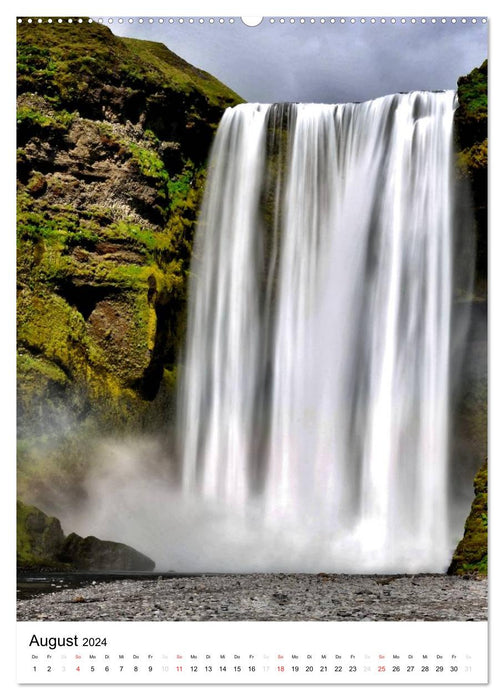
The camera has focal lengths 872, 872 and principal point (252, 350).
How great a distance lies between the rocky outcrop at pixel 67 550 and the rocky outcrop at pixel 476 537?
4934 mm

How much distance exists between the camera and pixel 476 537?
432 inches

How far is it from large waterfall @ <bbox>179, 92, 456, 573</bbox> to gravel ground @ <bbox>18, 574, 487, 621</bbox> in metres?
1.85

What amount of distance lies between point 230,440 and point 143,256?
4.43 m

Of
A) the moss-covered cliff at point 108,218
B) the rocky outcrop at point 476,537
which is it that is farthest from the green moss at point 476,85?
the moss-covered cliff at point 108,218

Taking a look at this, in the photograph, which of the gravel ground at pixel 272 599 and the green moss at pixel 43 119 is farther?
the green moss at pixel 43 119

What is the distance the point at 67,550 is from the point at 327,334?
6177 mm

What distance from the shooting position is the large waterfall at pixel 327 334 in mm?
13844

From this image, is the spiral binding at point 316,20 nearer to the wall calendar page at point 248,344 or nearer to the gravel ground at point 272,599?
the wall calendar page at point 248,344

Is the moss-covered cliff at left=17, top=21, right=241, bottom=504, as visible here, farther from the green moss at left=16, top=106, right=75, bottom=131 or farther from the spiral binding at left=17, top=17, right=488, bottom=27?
the spiral binding at left=17, top=17, right=488, bottom=27
